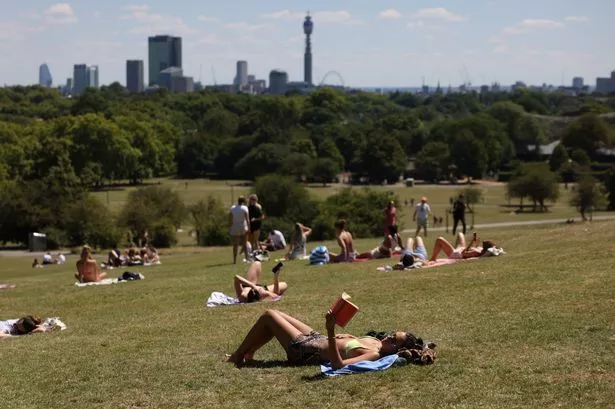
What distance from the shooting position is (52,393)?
10484 mm

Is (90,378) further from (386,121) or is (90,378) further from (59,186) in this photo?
(386,121)

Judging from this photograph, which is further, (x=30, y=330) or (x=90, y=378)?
(x=30, y=330)

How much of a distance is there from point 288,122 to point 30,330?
538ft

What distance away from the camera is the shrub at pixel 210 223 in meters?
55.2

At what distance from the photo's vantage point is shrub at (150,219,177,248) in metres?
56.4

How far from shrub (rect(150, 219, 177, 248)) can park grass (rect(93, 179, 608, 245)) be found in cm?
344

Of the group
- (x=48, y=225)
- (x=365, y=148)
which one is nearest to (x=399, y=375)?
(x=48, y=225)

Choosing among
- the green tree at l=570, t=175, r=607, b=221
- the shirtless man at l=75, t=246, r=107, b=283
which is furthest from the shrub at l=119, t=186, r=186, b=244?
the shirtless man at l=75, t=246, r=107, b=283

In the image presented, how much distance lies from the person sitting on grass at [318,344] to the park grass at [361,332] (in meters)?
0.22

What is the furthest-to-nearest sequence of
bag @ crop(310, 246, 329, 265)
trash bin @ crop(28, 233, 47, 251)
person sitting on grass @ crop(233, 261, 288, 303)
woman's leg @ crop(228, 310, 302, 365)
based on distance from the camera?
trash bin @ crop(28, 233, 47, 251)
bag @ crop(310, 246, 329, 265)
person sitting on grass @ crop(233, 261, 288, 303)
woman's leg @ crop(228, 310, 302, 365)

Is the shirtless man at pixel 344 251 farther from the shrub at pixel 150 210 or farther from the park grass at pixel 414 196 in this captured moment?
the park grass at pixel 414 196

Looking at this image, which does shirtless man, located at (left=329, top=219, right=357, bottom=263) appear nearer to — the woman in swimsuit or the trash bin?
the woman in swimsuit

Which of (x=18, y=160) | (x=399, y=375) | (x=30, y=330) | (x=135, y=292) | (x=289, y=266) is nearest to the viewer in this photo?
(x=399, y=375)

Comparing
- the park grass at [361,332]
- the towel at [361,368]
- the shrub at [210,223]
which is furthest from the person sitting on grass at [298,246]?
the shrub at [210,223]
